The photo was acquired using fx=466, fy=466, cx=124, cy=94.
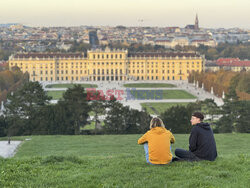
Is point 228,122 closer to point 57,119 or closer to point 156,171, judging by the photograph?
point 57,119

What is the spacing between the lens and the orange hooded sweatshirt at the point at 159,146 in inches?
251

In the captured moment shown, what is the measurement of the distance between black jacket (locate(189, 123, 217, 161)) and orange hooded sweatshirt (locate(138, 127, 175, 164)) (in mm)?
366

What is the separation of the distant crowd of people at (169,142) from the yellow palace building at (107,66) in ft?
222

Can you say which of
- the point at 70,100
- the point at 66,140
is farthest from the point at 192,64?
the point at 66,140

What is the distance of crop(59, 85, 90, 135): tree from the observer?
23.9 meters

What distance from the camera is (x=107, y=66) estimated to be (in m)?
76.2

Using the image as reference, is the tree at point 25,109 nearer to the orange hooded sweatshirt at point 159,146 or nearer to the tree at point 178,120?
the tree at point 178,120

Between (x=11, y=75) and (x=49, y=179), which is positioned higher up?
(x=49, y=179)

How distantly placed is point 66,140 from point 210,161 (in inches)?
344

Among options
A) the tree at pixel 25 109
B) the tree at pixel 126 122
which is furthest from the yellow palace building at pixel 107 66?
the tree at pixel 126 122

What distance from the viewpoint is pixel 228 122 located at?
75.6 ft

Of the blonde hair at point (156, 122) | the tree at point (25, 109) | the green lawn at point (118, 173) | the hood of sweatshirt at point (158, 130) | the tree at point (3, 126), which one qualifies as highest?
the blonde hair at point (156, 122)

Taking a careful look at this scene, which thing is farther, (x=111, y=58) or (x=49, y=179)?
(x=111, y=58)

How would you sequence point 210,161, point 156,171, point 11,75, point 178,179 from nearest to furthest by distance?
point 178,179, point 156,171, point 210,161, point 11,75
